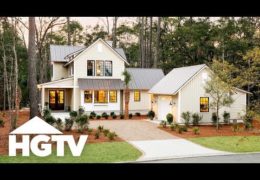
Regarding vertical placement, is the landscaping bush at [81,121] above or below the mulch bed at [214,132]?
above

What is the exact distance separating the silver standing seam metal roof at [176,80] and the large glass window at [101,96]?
5.03 m

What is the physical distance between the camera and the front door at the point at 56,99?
99.7 ft

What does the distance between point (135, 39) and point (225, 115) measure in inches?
1158

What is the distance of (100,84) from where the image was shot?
2895 centimetres

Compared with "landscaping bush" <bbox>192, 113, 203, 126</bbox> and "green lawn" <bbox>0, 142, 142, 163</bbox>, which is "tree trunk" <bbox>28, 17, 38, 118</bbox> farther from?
"landscaping bush" <bbox>192, 113, 203, 126</bbox>

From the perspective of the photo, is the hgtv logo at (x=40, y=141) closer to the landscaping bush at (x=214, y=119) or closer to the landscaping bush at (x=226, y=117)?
the landscaping bush at (x=214, y=119)

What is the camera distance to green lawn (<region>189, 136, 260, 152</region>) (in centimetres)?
1409

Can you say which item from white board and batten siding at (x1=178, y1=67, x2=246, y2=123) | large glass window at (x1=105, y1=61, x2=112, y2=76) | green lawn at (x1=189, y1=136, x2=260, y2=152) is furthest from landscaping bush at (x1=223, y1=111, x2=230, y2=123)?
large glass window at (x1=105, y1=61, x2=112, y2=76)

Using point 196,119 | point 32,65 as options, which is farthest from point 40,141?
point 196,119

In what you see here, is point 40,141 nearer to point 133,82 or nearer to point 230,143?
point 230,143

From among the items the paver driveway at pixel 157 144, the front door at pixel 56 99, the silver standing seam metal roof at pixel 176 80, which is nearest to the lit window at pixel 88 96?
the front door at pixel 56 99

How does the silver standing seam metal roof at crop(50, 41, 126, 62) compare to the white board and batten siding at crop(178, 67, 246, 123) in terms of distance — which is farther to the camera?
the silver standing seam metal roof at crop(50, 41, 126, 62)

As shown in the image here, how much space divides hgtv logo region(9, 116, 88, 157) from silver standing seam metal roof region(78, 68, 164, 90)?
32.3 ft
